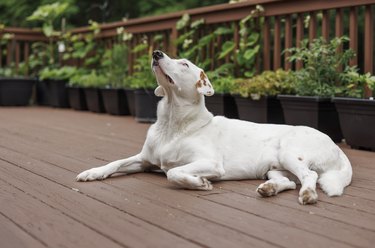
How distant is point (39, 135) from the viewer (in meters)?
4.85

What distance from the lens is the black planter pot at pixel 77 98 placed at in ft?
25.3

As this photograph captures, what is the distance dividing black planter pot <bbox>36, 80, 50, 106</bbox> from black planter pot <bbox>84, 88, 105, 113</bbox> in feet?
4.52

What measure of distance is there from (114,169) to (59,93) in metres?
5.56

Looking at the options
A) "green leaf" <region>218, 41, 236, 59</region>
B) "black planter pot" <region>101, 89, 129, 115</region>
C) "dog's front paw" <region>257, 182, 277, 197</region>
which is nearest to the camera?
"dog's front paw" <region>257, 182, 277, 197</region>

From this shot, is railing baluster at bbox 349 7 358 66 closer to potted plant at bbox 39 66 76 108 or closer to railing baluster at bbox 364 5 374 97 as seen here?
railing baluster at bbox 364 5 374 97

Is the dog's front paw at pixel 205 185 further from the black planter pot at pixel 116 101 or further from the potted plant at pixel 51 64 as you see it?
the potted plant at pixel 51 64

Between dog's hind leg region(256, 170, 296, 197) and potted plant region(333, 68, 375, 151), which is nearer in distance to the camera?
dog's hind leg region(256, 170, 296, 197)

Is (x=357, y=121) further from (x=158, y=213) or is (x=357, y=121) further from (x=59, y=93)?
(x=59, y=93)

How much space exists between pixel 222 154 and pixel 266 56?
9.06 feet

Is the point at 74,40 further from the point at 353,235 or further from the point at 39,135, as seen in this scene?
the point at 353,235

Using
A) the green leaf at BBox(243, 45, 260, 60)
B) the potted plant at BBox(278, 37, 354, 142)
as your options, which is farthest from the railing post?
the potted plant at BBox(278, 37, 354, 142)

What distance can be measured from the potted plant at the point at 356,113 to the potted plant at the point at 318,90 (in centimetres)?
13

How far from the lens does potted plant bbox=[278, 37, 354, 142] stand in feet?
13.8

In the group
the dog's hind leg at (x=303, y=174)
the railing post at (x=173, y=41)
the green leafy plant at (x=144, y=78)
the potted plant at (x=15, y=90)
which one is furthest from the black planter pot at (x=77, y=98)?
the dog's hind leg at (x=303, y=174)
